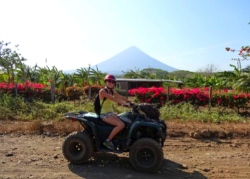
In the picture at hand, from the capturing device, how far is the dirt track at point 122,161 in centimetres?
438

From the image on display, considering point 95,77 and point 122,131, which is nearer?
point 122,131

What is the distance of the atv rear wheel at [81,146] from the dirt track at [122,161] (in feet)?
0.45

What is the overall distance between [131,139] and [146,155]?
42 centimetres

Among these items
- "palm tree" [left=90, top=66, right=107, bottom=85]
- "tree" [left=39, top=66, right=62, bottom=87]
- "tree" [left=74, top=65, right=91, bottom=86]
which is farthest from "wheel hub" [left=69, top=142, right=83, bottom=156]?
"palm tree" [left=90, top=66, right=107, bottom=85]

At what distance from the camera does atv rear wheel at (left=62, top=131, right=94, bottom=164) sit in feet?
15.6

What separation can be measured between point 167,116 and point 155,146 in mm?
4844

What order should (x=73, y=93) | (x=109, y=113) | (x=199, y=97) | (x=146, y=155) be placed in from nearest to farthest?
1. (x=146, y=155)
2. (x=109, y=113)
3. (x=199, y=97)
4. (x=73, y=93)

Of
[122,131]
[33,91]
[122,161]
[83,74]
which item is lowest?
[122,161]

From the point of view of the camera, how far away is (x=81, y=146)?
492cm

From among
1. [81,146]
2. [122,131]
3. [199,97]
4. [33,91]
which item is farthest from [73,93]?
[122,131]

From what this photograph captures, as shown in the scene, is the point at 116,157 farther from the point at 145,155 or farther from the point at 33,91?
the point at 33,91

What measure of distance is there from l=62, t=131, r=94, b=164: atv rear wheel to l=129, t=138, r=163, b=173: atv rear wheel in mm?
870

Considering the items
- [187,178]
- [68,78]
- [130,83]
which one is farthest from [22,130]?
[130,83]

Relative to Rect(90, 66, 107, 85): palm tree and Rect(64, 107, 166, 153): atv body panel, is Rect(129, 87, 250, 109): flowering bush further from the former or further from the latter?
Rect(90, 66, 107, 85): palm tree
